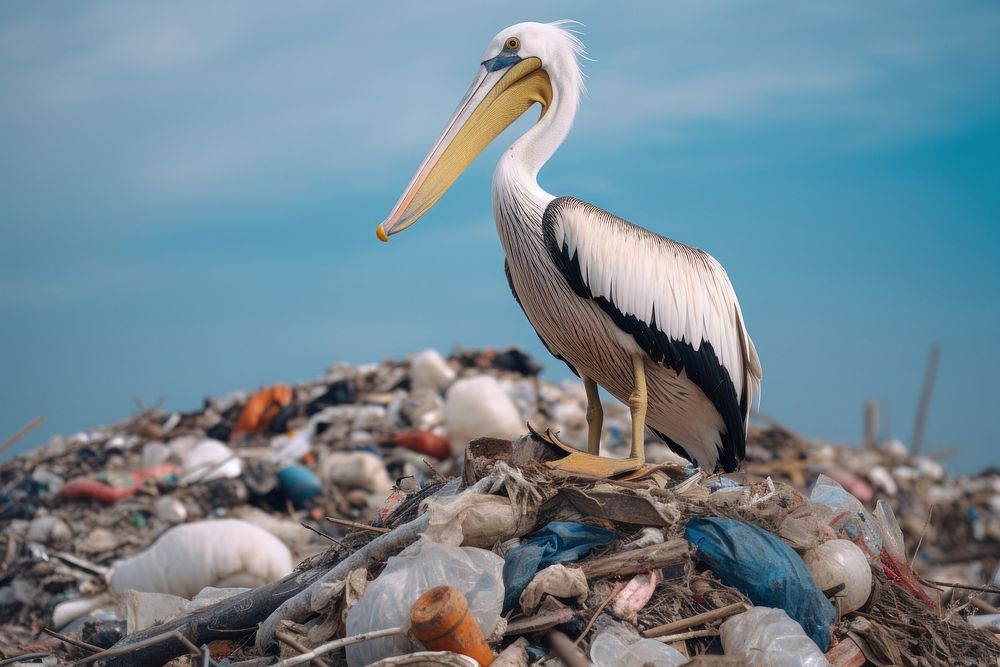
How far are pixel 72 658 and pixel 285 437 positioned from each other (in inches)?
277

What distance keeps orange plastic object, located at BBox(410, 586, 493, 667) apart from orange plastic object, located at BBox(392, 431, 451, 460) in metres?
6.69

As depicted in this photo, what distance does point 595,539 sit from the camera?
3674 millimetres

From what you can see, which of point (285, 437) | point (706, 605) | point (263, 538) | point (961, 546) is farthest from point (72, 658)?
point (961, 546)

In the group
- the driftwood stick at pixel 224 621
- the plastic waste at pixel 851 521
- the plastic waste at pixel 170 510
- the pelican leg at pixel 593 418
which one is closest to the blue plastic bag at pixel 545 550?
the driftwood stick at pixel 224 621

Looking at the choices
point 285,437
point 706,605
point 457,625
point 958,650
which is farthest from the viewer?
point 285,437

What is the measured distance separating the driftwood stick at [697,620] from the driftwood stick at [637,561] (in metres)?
0.22

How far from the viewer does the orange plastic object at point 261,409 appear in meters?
11.7

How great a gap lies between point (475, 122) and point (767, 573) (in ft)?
8.10

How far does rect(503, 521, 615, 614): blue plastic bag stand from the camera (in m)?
3.48

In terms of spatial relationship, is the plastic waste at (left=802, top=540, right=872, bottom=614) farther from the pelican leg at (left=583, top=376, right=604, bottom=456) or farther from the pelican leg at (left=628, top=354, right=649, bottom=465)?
the pelican leg at (left=583, top=376, right=604, bottom=456)

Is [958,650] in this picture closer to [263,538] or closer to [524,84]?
[524,84]

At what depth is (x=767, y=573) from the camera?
356cm

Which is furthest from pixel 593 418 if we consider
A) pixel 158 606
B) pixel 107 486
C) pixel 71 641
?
pixel 107 486

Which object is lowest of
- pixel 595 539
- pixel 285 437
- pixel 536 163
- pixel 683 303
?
pixel 285 437
